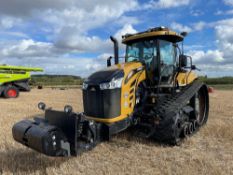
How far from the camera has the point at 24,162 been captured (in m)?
4.85

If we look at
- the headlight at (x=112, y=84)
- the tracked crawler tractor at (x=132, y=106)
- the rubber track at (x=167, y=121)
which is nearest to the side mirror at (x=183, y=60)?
the tracked crawler tractor at (x=132, y=106)

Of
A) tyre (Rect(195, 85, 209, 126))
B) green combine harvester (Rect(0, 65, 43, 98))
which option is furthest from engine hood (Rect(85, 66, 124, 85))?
green combine harvester (Rect(0, 65, 43, 98))

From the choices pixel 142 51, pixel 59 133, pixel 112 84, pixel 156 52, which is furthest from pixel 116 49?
pixel 59 133

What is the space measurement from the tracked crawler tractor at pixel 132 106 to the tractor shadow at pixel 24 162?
474 mm

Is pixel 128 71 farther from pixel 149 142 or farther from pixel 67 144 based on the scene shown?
pixel 67 144

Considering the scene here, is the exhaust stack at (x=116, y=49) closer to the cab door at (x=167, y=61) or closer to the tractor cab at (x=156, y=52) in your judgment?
the tractor cab at (x=156, y=52)

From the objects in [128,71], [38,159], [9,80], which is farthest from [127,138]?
[9,80]

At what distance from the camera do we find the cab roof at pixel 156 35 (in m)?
6.40

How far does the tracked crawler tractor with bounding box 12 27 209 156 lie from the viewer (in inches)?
174

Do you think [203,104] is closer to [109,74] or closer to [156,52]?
[156,52]

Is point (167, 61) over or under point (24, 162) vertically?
over

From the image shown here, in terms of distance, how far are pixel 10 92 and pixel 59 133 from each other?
1476 cm

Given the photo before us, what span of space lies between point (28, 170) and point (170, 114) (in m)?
3.10

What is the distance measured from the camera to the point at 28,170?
448 cm
